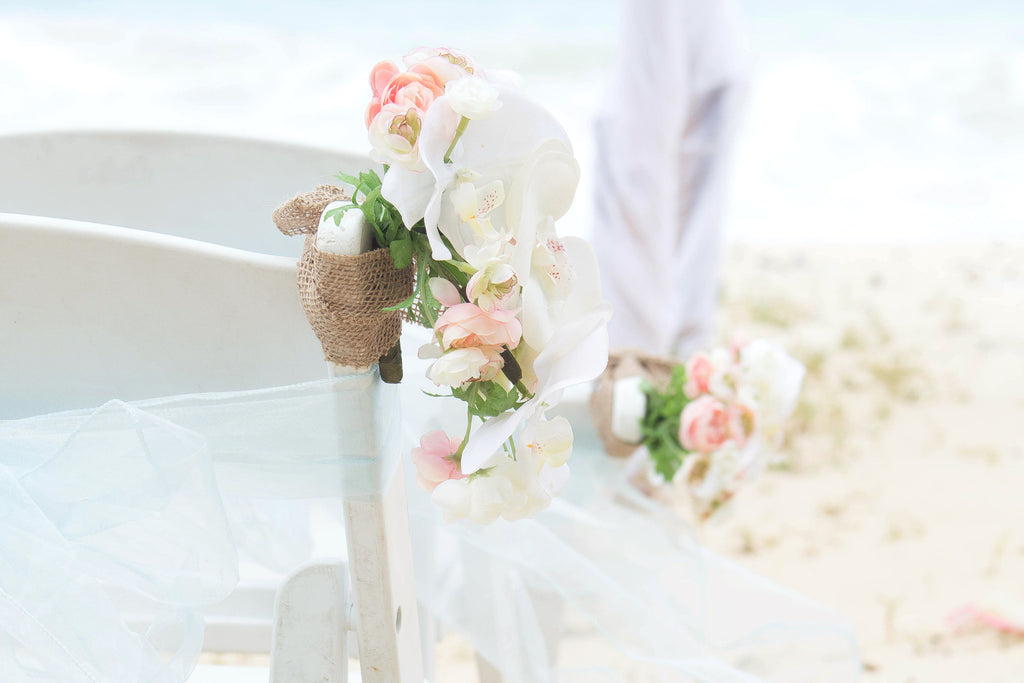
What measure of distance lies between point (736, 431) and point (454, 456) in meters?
0.49

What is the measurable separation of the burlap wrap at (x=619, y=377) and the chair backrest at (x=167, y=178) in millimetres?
343

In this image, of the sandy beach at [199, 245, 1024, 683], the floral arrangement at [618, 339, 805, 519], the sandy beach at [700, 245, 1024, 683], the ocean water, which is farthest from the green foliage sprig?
the ocean water

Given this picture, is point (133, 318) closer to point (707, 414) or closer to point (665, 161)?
point (707, 414)

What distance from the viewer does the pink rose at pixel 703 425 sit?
976mm

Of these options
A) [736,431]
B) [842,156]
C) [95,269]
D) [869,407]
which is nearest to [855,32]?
[842,156]

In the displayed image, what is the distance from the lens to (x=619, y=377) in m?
1.02

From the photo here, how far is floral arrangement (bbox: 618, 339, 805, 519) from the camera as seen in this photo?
99 centimetres

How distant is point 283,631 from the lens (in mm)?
720

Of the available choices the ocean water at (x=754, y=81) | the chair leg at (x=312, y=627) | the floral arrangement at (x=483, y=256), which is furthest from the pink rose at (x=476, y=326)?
the ocean water at (x=754, y=81)

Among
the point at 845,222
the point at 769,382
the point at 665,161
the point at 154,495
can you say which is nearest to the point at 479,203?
the point at 154,495

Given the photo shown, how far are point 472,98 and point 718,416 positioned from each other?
568 mm

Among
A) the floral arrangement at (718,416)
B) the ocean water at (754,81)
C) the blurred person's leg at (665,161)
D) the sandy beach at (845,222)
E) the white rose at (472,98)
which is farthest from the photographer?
the ocean water at (754,81)

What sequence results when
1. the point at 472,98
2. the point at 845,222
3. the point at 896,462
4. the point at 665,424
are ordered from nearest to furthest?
the point at 472,98 < the point at 665,424 < the point at 896,462 < the point at 845,222

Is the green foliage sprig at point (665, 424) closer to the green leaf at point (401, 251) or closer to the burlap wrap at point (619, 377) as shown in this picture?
the burlap wrap at point (619, 377)
